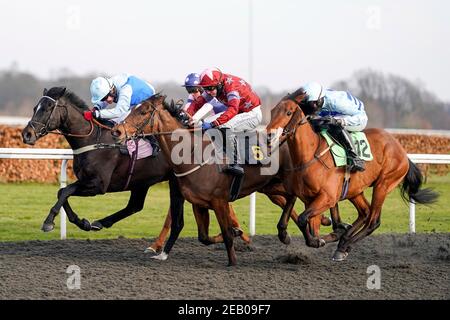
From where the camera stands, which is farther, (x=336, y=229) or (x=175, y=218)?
(x=336, y=229)

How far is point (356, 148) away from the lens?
22.7 feet

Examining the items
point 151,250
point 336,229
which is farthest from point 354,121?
point 151,250

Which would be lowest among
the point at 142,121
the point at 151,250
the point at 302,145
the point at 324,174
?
the point at 151,250

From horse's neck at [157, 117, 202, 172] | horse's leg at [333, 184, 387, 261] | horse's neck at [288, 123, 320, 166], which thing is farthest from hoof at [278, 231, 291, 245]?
horse's neck at [157, 117, 202, 172]

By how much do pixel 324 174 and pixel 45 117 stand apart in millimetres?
2564

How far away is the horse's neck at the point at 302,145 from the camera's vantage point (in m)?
6.42

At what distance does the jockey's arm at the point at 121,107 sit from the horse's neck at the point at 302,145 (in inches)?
63.9

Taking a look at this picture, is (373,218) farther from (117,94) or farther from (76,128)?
(76,128)

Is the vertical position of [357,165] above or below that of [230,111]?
below

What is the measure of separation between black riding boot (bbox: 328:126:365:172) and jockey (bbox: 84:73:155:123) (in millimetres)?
1821

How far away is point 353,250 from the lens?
763cm

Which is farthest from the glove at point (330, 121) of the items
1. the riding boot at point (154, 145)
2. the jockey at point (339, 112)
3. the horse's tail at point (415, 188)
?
the riding boot at point (154, 145)

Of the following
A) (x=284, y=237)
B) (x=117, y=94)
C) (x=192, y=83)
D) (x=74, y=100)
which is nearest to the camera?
(x=192, y=83)

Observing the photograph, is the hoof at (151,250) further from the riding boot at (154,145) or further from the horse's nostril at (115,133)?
the horse's nostril at (115,133)
